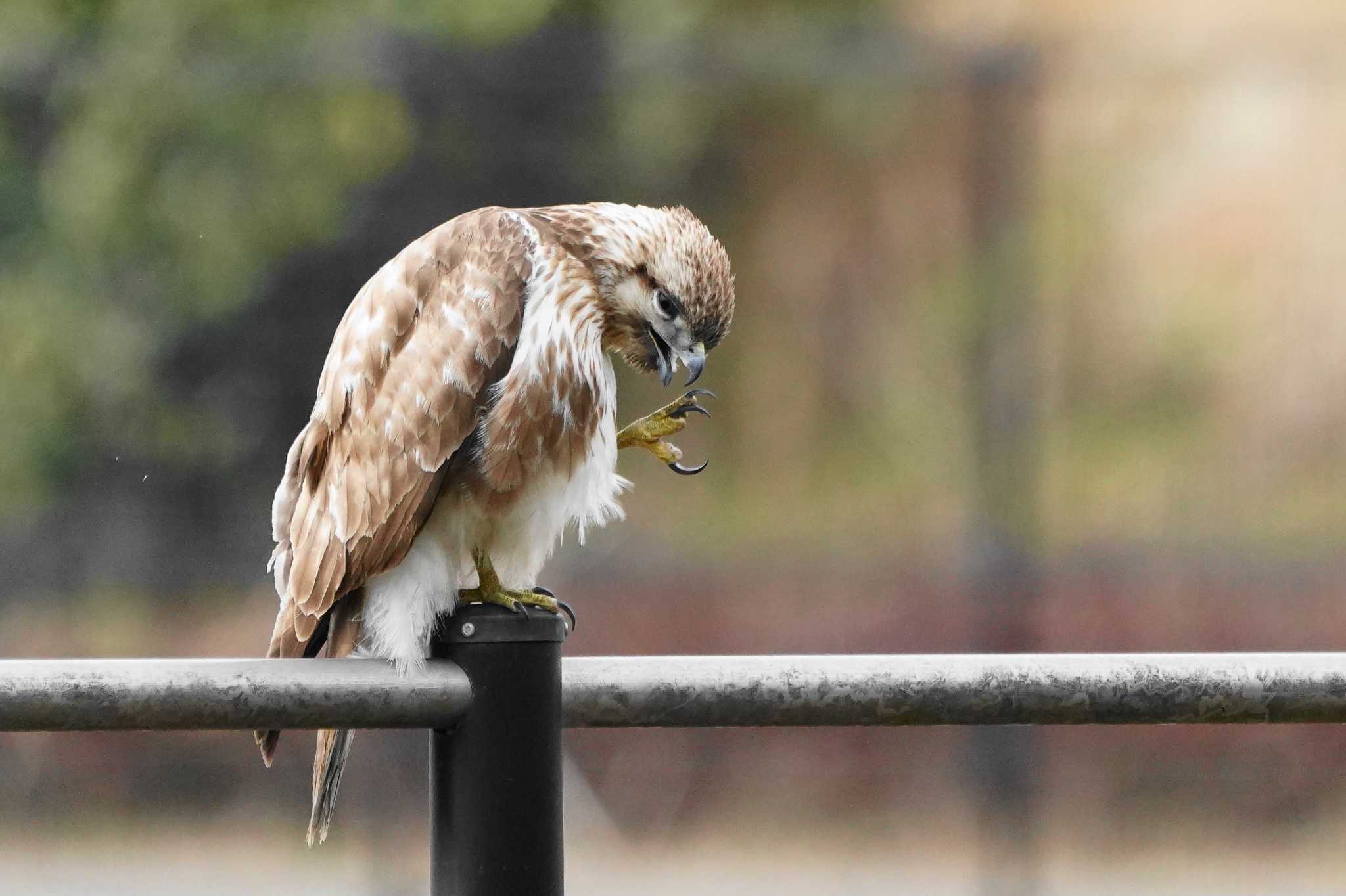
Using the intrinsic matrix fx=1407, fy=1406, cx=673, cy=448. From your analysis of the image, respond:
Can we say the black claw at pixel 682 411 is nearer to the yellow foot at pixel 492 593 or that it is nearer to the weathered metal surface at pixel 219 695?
the yellow foot at pixel 492 593

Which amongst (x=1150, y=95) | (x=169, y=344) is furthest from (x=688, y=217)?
(x=1150, y=95)

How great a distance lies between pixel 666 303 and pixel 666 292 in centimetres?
1

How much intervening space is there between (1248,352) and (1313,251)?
0.20m

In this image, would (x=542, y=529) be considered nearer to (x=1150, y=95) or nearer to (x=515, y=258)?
(x=515, y=258)

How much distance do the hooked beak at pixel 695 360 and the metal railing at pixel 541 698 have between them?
1.65ft

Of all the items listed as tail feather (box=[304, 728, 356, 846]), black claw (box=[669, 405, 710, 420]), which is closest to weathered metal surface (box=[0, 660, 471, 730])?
tail feather (box=[304, 728, 356, 846])

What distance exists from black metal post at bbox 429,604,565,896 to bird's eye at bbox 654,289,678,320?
545mm

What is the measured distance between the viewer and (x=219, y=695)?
1.86 ft

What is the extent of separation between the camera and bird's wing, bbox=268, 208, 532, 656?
978 millimetres

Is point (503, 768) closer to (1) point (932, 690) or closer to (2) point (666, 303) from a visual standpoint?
(1) point (932, 690)

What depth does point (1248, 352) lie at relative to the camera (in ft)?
6.49

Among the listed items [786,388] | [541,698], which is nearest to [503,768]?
[541,698]

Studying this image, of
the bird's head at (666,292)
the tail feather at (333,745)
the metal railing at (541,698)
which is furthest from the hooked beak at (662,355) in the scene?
the metal railing at (541,698)

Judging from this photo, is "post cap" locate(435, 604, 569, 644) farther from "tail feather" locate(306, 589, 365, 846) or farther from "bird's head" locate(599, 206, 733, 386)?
"bird's head" locate(599, 206, 733, 386)
